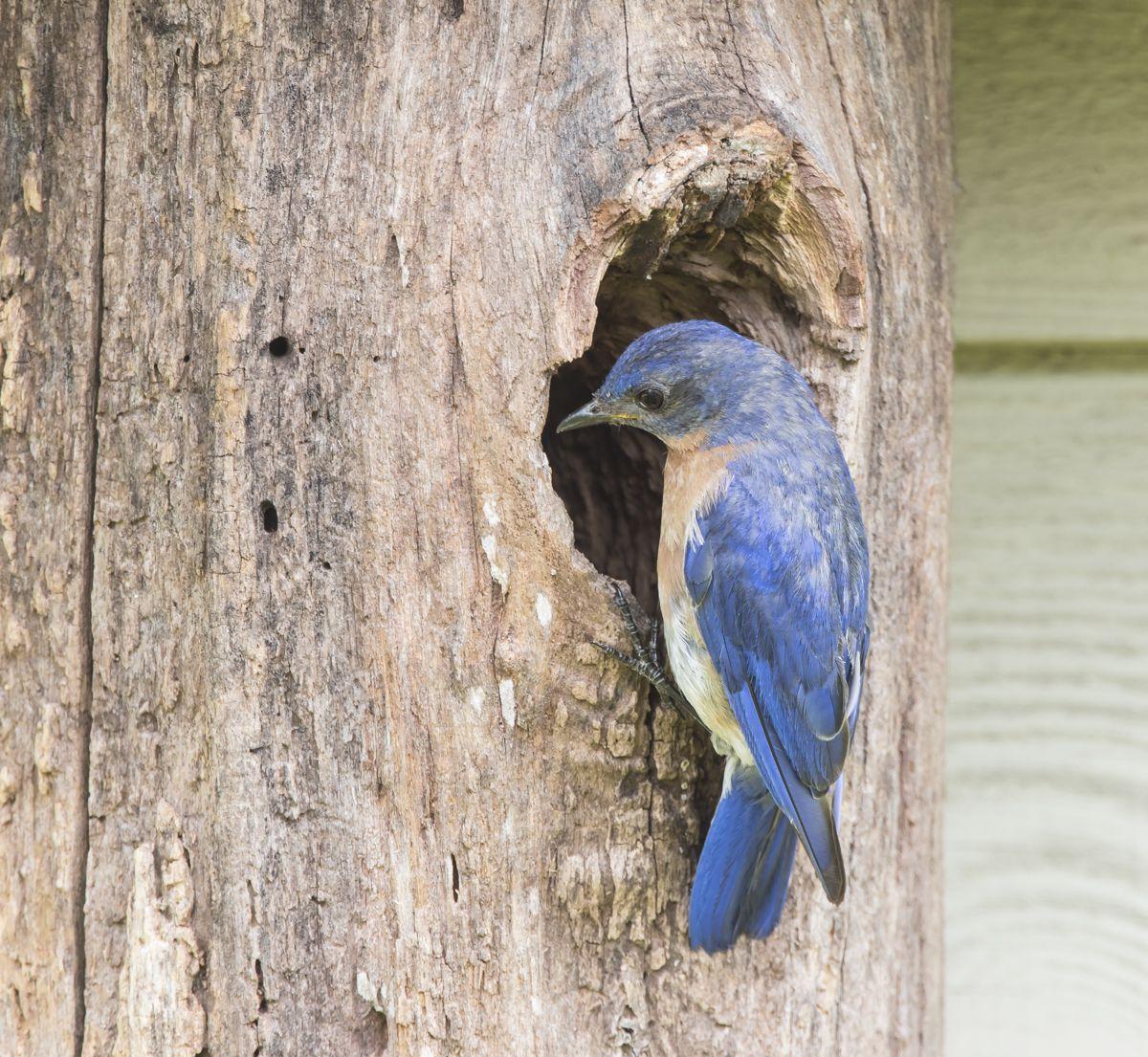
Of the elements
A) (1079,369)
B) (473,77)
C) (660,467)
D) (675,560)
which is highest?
(473,77)

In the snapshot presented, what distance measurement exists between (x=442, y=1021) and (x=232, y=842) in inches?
16.8

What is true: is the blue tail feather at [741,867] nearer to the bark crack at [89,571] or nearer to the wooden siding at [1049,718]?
the wooden siding at [1049,718]

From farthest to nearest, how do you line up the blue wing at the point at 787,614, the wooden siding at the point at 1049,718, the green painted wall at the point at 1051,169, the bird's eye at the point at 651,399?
the wooden siding at the point at 1049,718 < the green painted wall at the point at 1051,169 < the bird's eye at the point at 651,399 < the blue wing at the point at 787,614

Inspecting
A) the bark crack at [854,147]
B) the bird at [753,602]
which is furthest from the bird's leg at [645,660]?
the bark crack at [854,147]

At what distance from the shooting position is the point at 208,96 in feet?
6.82

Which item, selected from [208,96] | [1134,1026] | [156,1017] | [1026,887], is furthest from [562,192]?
[1134,1026]

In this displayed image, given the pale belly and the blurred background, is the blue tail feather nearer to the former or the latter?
the pale belly

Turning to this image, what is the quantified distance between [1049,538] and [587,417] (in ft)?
3.66

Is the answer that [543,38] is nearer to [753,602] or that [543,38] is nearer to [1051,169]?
[753,602]

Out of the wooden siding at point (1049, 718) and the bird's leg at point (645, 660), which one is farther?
the wooden siding at point (1049, 718)

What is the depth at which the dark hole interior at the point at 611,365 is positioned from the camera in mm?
2312

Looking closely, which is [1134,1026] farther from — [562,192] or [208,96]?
[208,96]

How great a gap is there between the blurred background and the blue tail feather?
2.77ft

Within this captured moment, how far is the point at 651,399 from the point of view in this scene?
249cm
